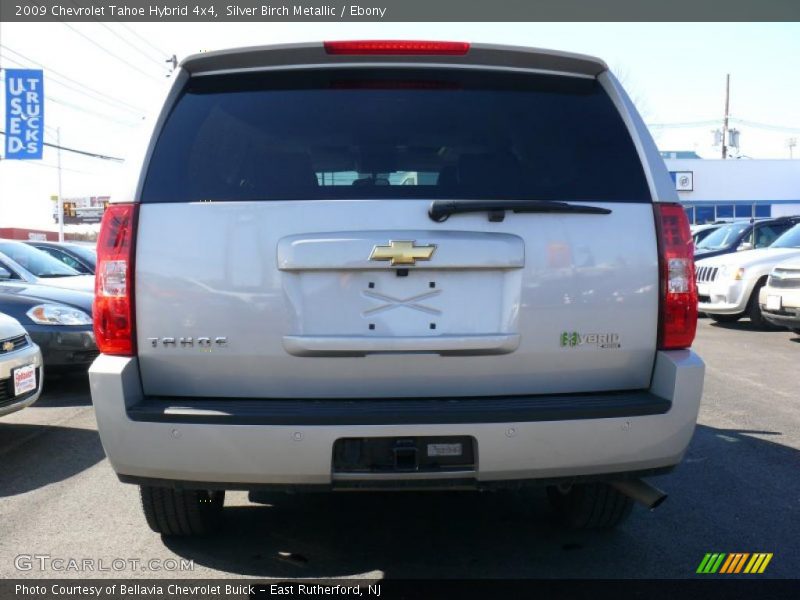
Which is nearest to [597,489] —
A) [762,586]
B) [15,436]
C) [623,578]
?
[623,578]

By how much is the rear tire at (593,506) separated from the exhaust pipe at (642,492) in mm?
434

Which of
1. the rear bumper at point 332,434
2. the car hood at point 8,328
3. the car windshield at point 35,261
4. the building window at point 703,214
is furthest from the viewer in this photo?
the building window at point 703,214

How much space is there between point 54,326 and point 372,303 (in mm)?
5531

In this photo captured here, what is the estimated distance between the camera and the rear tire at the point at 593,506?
3605 millimetres

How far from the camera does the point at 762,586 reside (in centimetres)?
319

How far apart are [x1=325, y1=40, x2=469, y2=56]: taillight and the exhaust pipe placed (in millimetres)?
1739

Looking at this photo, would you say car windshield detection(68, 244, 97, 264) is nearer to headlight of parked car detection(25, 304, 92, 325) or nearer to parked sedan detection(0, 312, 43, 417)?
headlight of parked car detection(25, 304, 92, 325)

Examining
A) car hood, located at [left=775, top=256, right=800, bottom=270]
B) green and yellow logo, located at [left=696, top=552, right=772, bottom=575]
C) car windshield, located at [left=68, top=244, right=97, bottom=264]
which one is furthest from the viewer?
car windshield, located at [left=68, top=244, right=97, bottom=264]

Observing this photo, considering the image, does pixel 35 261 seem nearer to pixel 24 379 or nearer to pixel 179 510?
pixel 24 379

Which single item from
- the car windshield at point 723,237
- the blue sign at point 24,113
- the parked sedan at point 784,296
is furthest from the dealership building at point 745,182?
the parked sedan at point 784,296

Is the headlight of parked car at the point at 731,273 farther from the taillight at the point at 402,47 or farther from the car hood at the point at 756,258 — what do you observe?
the taillight at the point at 402,47

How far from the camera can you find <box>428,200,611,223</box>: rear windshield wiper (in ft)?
9.16

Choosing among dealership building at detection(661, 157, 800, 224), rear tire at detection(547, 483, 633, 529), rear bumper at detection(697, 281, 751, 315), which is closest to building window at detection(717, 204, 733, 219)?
dealership building at detection(661, 157, 800, 224)

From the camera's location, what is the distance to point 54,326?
7.35 metres
